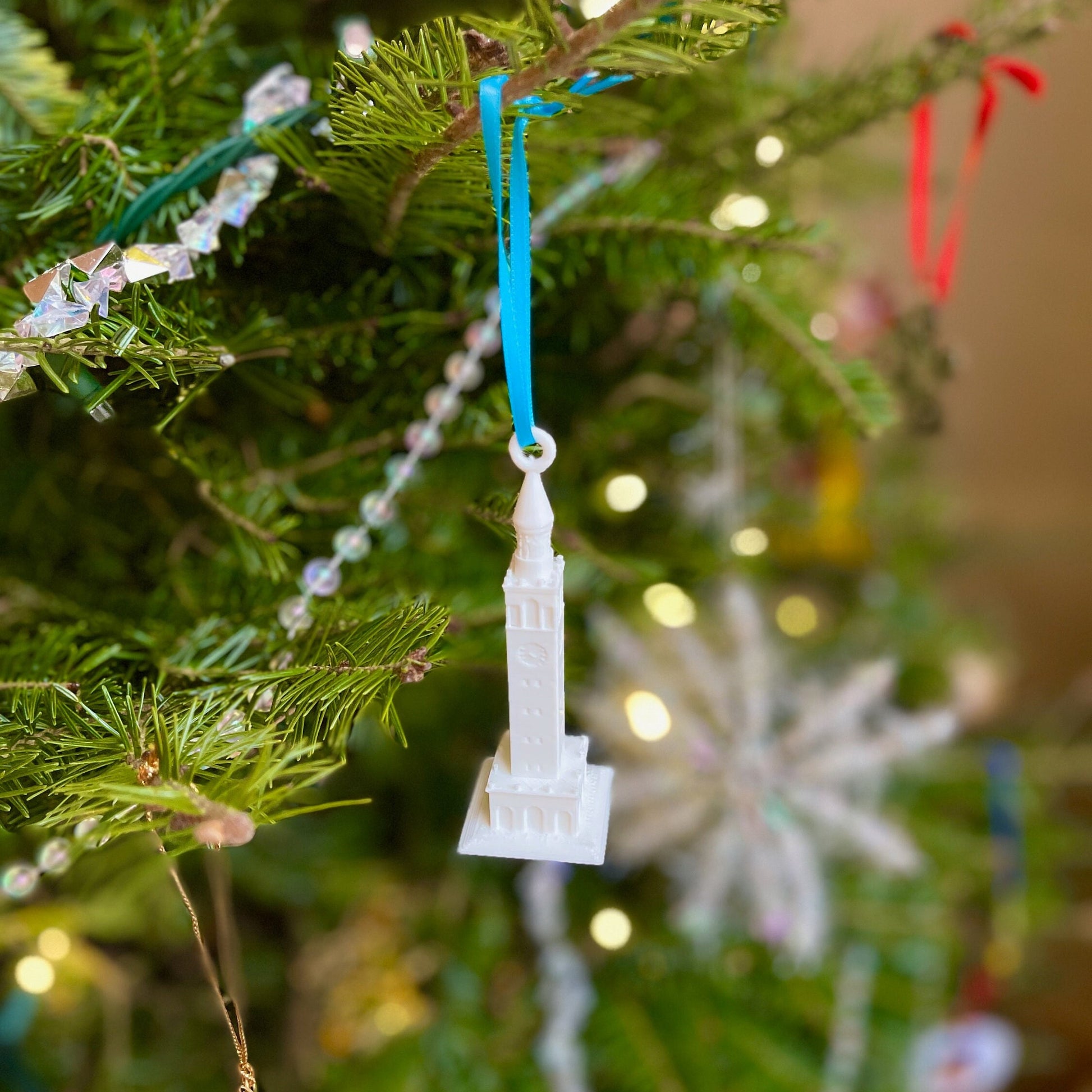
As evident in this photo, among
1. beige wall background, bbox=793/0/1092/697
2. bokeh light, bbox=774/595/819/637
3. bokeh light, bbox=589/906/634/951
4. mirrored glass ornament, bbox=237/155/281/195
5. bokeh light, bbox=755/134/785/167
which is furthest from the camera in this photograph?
beige wall background, bbox=793/0/1092/697

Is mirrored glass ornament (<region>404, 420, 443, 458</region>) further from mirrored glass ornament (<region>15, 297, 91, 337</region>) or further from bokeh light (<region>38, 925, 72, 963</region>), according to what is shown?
bokeh light (<region>38, 925, 72, 963</region>)

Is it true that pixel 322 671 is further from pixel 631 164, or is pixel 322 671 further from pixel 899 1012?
pixel 899 1012

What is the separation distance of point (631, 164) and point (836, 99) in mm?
113

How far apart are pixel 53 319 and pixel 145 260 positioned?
0.04m

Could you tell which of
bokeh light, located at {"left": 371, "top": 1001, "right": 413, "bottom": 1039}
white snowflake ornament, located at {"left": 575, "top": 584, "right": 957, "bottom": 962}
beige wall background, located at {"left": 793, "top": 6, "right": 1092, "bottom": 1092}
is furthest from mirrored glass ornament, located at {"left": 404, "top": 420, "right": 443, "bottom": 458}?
beige wall background, located at {"left": 793, "top": 6, "right": 1092, "bottom": 1092}

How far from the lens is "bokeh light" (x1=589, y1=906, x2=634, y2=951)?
1.88 ft

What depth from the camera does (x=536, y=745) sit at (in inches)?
11.7

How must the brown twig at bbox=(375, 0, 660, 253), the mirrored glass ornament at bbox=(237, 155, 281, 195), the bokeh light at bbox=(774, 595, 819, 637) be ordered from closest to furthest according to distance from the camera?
the brown twig at bbox=(375, 0, 660, 253), the mirrored glass ornament at bbox=(237, 155, 281, 195), the bokeh light at bbox=(774, 595, 819, 637)

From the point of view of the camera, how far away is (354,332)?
0.35 meters

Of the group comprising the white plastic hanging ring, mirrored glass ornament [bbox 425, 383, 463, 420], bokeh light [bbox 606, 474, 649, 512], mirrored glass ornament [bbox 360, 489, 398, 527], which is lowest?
bokeh light [bbox 606, 474, 649, 512]

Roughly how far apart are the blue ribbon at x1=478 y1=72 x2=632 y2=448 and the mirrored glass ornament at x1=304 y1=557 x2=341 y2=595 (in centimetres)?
10

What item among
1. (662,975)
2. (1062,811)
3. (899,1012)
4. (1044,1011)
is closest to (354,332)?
(662,975)

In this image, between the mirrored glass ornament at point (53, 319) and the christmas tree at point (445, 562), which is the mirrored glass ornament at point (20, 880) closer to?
the christmas tree at point (445, 562)

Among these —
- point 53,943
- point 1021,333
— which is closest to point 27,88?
point 53,943
